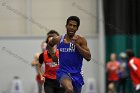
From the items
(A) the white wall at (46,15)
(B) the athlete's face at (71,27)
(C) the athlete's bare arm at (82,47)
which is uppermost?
(A) the white wall at (46,15)

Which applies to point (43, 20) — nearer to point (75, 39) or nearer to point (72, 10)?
point (72, 10)

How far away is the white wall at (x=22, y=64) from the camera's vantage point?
68.1 feet

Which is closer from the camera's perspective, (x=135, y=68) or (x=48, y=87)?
(x=48, y=87)

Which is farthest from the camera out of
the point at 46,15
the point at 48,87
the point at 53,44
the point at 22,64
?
the point at 46,15

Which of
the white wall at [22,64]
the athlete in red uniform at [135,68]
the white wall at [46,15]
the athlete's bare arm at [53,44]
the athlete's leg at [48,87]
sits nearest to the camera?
the athlete's bare arm at [53,44]

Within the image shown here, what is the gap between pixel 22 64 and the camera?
68.9 feet

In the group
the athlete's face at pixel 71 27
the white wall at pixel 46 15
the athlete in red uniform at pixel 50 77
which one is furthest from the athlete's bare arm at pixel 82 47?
the white wall at pixel 46 15

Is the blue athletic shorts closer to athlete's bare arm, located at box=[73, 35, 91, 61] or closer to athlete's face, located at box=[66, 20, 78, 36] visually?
athlete's bare arm, located at box=[73, 35, 91, 61]

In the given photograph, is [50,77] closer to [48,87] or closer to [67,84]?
[48,87]

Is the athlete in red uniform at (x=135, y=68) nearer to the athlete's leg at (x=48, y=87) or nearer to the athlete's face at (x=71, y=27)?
the athlete's leg at (x=48, y=87)

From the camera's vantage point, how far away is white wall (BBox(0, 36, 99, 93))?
68.1 feet

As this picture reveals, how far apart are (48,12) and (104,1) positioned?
6.92 feet

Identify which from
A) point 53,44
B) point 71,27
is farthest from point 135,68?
point 71,27

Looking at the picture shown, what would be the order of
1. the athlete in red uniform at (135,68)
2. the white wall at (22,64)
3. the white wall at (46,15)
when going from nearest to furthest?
1. the athlete in red uniform at (135,68)
2. the white wall at (22,64)
3. the white wall at (46,15)
